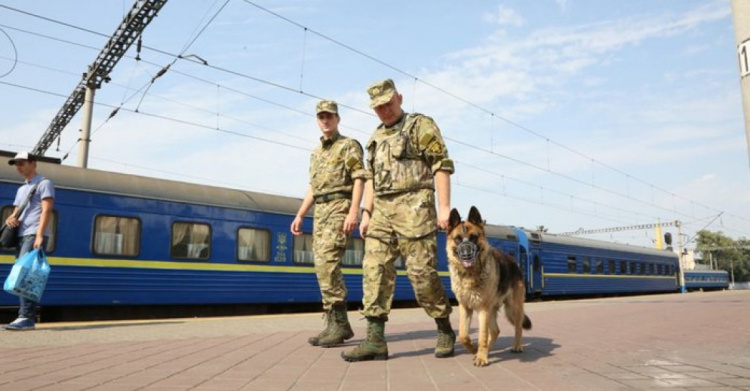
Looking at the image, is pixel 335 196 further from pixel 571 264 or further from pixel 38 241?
pixel 571 264

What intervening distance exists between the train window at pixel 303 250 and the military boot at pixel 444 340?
801cm

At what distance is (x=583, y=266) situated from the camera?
75.8ft

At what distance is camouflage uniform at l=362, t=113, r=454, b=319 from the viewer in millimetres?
4336

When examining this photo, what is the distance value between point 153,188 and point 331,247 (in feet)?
20.8

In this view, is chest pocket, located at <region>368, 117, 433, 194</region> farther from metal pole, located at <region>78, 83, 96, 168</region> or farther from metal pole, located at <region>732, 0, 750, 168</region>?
metal pole, located at <region>78, 83, 96, 168</region>

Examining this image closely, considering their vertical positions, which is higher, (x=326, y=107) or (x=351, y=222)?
(x=326, y=107)

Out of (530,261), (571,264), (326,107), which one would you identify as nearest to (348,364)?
(326,107)

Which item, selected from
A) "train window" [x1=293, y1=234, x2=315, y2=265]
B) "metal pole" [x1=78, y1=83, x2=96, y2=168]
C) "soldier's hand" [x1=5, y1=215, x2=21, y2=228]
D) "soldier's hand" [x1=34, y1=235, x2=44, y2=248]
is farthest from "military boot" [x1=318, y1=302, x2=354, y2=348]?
"metal pole" [x1=78, y1=83, x2=96, y2=168]

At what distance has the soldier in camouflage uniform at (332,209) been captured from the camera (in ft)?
17.2

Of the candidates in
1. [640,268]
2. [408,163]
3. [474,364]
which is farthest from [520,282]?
[640,268]

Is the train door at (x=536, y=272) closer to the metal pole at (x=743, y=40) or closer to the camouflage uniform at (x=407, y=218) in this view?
the camouflage uniform at (x=407, y=218)

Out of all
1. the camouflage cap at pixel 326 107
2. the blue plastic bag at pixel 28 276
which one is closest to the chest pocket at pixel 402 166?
the camouflage cap at pixel 326 107

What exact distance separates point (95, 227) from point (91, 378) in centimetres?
677

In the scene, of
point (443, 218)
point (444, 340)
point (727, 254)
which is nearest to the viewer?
point (443, 218)
